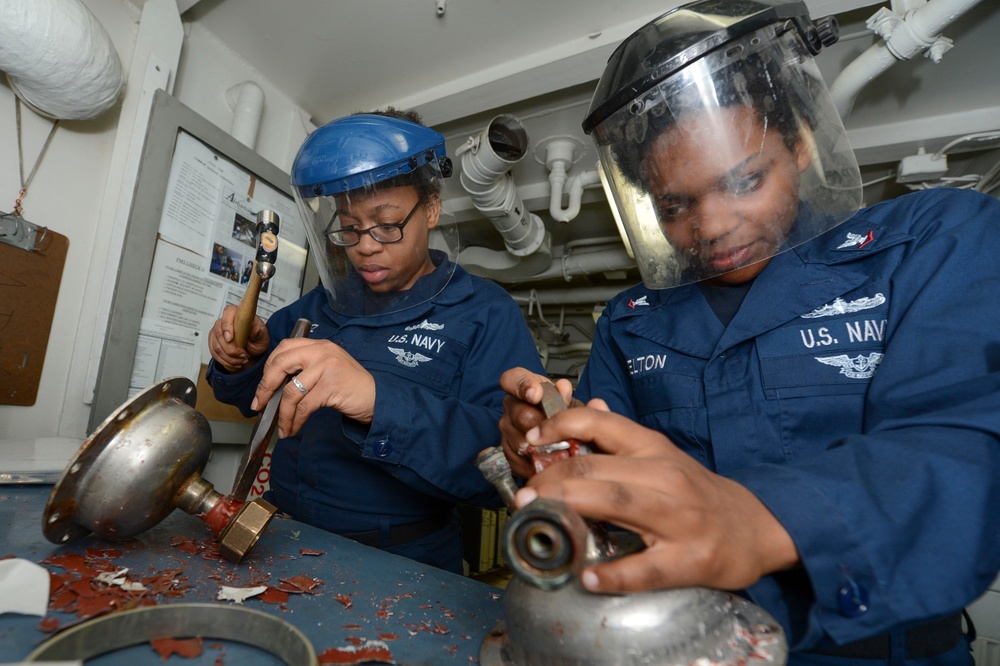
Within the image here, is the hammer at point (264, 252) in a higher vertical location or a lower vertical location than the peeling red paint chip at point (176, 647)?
higher

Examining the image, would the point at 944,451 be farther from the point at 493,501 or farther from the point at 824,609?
the point at 493,501

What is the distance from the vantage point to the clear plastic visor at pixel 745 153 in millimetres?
996

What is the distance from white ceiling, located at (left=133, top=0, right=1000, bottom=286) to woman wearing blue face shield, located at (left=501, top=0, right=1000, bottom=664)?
3.01ft

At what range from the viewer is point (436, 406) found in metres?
1.26

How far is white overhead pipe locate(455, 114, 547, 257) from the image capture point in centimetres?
233

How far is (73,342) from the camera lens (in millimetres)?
1873

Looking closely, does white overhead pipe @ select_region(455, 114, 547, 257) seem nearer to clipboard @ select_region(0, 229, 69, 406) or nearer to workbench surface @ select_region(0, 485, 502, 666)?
clipboard @ select_region(0, 229, 69, 406)

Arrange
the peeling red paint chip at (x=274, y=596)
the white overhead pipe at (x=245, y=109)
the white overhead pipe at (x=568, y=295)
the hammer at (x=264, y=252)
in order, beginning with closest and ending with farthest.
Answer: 1. the peeling red paint chip at (x=274, y=596)
2. the hammer at (x=264, y=252)
3. the white overhead pipe at (x=245, y=109)
4. the white overhead pipe at (x=568, y=295)

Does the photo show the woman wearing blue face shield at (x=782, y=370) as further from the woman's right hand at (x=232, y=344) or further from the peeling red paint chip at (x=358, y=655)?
the woman's right hand at (x=232, y=344)

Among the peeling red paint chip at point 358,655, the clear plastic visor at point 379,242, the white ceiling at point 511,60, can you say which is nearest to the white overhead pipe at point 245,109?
the white ceiling at point 511,60

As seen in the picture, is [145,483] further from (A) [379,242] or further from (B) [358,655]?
(A) [379,242]

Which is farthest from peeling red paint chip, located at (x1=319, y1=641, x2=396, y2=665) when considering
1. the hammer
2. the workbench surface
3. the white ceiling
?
the white ceiling

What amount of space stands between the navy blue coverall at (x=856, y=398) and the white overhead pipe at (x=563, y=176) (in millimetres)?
1433

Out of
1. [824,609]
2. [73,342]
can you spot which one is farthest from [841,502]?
[73,342]
